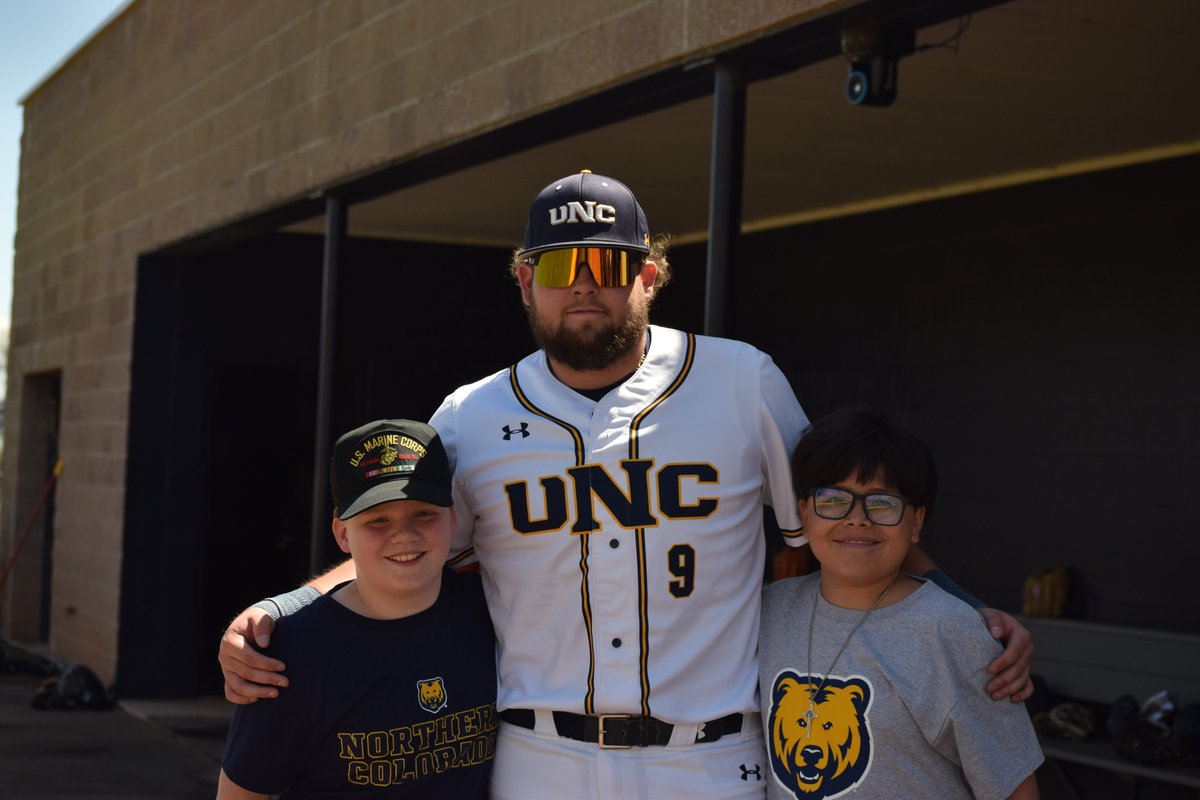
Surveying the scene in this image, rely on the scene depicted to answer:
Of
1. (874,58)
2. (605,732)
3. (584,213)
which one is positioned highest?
(874,58)

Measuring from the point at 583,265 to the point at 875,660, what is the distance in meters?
0.89

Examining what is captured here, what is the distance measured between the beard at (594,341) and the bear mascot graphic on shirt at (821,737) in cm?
68

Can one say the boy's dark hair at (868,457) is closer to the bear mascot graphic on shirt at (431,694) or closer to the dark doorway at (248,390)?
the bear mascot graphic on shirt at (431,694)

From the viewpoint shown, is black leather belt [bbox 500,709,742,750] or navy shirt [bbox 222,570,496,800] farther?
black leather belt [bbox 500,709,742,750]

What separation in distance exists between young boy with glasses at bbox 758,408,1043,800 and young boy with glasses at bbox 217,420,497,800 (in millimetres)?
565

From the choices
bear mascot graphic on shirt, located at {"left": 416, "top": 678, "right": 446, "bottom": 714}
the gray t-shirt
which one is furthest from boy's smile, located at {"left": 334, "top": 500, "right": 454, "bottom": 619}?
the gray t-shirt

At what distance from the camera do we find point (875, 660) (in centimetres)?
250

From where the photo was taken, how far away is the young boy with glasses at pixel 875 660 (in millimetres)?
2443

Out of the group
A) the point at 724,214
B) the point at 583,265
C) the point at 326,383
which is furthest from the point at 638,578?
the point at 326,383

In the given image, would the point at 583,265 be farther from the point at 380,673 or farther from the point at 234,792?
the point at 234,792

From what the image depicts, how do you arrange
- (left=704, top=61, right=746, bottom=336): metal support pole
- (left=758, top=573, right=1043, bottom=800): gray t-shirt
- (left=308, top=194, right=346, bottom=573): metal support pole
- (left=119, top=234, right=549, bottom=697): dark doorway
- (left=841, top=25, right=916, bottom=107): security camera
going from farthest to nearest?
1. (left=119, top=234, right=549, bottom=697): dark doorway
2. (left=308, top=194, right=346, bottom=573): metal support pole
3. (left=704, top=61, right=746, bottom=336): metal support pole
4. (left=841, top=25, right=916, bottom=107): security camera
5. (left=758, top=573, right=1043, bottom=800): gray t-shirt

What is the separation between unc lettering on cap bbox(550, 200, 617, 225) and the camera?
109 inches

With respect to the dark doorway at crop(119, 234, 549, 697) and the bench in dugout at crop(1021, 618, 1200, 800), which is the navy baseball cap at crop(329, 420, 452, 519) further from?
the dark doorway at crop(119, 234, 549, 697)

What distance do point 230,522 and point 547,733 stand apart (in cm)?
780
